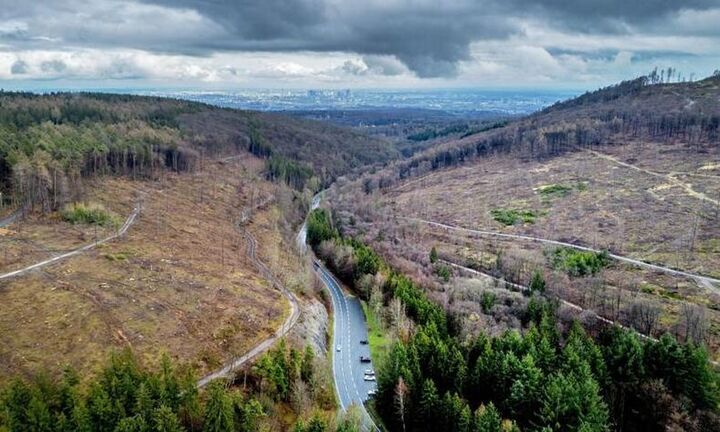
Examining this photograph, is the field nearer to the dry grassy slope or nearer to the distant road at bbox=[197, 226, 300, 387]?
the distant road at bbox=[197, 226, 300, 387]

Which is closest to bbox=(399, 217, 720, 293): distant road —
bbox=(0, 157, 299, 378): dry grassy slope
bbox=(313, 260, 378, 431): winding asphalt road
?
bbox=(313, 260, 378, 431): winding asphalt road

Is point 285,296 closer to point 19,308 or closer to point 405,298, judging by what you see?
point 405,298

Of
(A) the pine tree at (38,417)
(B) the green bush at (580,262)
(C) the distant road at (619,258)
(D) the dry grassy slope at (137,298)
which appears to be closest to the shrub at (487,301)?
(B) the green bush at (580,262)

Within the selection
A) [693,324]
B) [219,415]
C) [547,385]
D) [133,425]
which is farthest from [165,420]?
[693,324]

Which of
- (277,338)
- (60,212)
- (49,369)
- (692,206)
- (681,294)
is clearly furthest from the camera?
(692,206)

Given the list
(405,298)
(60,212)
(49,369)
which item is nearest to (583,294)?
(405,298)

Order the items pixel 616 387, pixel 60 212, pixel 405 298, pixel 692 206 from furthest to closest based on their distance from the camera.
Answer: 1. pixel 692 206
2. pixel 60 212
3. pixel 405 298
4. pixel 616 387

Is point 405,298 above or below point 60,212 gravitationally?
below

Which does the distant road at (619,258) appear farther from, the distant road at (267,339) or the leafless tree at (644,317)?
the distant road at (267,339)
